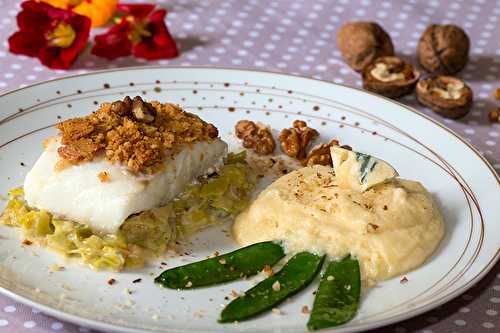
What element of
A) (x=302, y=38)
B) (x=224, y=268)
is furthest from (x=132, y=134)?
(x=302, y=38)

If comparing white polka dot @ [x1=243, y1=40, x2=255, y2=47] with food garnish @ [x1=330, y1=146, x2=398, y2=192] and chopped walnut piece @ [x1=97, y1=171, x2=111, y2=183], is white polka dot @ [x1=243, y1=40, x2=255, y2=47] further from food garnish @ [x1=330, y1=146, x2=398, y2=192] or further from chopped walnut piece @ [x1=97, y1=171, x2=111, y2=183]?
chopped walnut piece @ [x1=97, y1=171, x2=111, y2=183]

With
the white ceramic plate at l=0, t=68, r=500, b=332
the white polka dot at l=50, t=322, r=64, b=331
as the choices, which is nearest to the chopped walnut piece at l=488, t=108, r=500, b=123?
the white ceramic plate at l=0, t=68, r=500, b=332

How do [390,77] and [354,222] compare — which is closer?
[354,222]

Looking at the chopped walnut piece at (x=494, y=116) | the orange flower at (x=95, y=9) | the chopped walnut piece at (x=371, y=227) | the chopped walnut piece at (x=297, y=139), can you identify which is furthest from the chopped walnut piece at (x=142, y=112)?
the chopped walnut piece at (x=494, y=116)

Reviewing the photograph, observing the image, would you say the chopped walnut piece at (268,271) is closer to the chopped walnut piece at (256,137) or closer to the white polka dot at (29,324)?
the white polka dot at (29,324)

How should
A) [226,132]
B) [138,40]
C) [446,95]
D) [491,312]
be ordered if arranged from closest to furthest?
[491,312]
[226,132]
[446,95]
[138,40]

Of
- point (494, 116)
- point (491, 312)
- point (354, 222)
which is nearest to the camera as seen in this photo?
point (491, 312)

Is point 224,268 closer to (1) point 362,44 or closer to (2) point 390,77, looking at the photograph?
(2) point 390,77

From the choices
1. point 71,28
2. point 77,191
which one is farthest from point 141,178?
point 71,28
